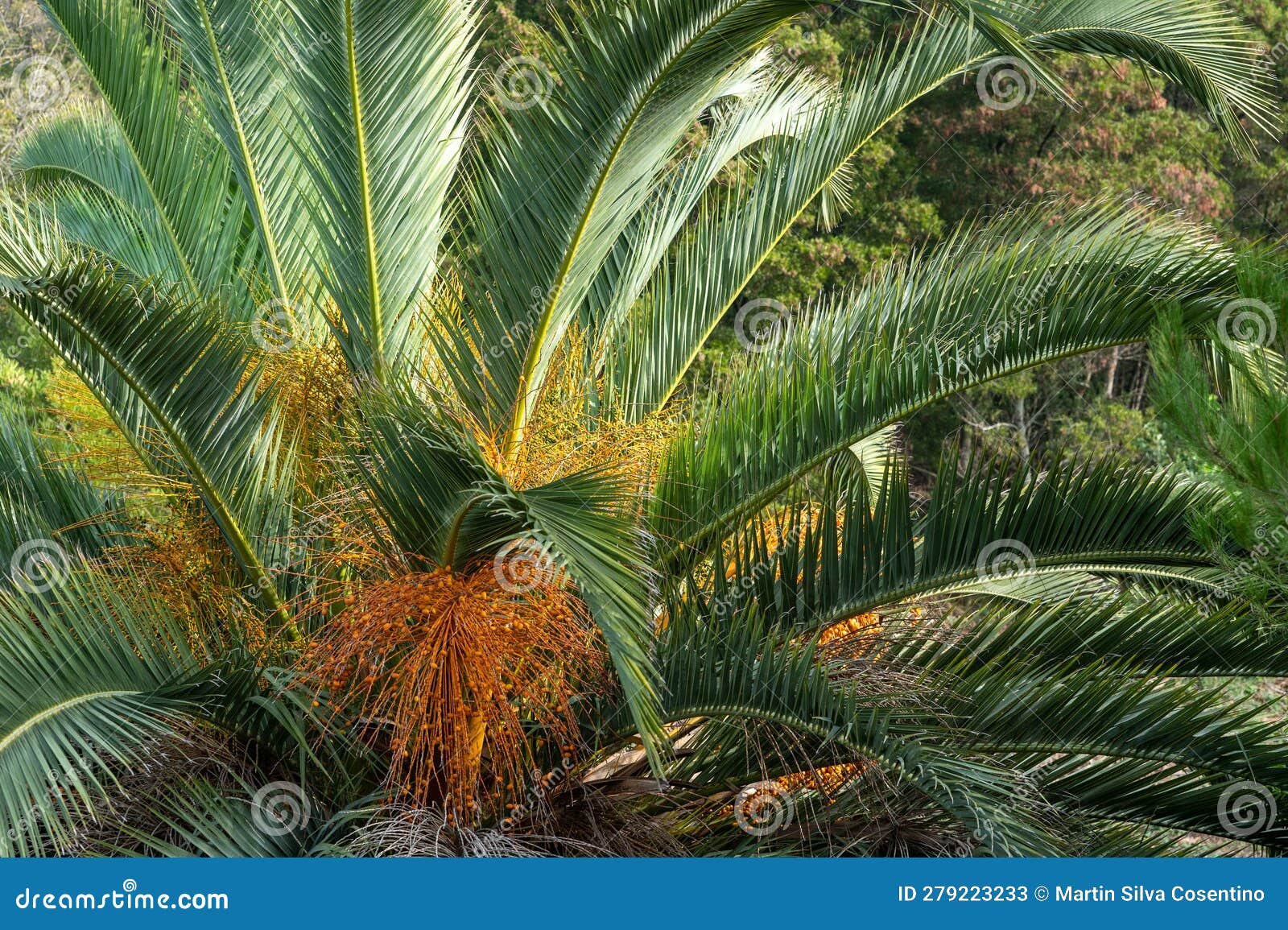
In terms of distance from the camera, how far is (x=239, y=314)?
16.3 ft

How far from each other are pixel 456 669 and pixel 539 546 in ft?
2.11

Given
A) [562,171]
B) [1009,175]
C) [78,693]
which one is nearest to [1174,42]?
[562,171]

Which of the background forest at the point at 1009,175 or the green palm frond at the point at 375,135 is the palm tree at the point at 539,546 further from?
the background forest at the point at 1009,175

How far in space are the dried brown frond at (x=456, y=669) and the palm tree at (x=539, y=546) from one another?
1cm

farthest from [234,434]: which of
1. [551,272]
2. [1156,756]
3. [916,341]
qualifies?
[1156,756]

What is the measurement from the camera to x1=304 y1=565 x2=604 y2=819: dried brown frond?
124 inches

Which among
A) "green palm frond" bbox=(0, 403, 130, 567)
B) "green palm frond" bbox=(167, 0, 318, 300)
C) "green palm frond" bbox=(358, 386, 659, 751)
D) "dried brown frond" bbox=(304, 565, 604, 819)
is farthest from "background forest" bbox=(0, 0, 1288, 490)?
"green palm frond" bbox=(358, 386, 659, 751)

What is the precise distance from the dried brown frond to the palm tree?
14 millimetres

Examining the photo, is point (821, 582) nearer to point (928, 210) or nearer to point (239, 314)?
point (239, 314)

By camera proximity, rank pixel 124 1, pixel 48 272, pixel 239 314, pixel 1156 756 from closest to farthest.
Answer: pixel 48 272 → pixel 1156 756 → pixel 124 1 → pixel 239 314

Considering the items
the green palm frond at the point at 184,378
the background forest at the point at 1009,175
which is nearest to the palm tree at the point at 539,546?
the green palm frond at the point at 184,378

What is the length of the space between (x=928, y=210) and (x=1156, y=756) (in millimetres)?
11815

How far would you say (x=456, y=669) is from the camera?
318 centimetres

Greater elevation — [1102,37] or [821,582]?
[1102,37]
